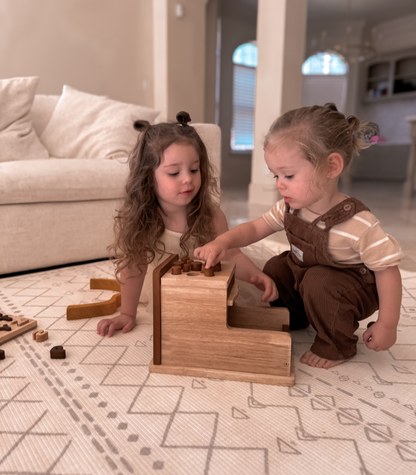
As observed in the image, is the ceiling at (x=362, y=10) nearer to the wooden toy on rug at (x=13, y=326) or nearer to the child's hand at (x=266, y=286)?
the child's hand at (x=266, y=286)

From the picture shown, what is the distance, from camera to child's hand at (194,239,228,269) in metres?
0.80

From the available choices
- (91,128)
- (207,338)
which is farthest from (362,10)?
(207,338)

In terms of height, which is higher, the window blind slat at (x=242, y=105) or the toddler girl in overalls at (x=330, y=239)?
the window blind slat at (x=242, y=105)

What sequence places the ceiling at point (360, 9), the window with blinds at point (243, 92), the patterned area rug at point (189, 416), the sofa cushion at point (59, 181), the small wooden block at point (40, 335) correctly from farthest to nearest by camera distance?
1. the window with blinds at point (243, 92)
2. the ceiling at point (360, 9)
3. the sofa cushion at point (59, 181)
4. the small wooden block at point (40, 335)
5. the patterned area rug at point (189, 416)

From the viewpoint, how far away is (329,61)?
670 centimetres

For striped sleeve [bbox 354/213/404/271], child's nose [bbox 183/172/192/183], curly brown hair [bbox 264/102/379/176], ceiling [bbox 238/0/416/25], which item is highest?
→ ceiling [bbox 238/0/416/25]

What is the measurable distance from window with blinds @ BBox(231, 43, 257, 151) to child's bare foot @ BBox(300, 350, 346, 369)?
568cm

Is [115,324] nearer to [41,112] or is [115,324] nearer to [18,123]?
[18,123]

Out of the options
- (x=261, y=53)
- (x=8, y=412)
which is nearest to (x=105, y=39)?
(x=261, y=53)

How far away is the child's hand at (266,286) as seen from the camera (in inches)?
37.2

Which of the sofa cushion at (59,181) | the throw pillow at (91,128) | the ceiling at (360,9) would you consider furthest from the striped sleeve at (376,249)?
the ceiling at (360,9)

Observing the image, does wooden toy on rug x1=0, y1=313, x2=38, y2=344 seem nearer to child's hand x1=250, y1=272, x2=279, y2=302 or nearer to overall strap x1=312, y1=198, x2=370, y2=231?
child's hand x1=250, y1=272, x2=279, y2=302

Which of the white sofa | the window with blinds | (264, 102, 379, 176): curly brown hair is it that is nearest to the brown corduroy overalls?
(264, 102, 379, 176): curly brown hair

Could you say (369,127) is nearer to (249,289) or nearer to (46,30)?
(249,289)
